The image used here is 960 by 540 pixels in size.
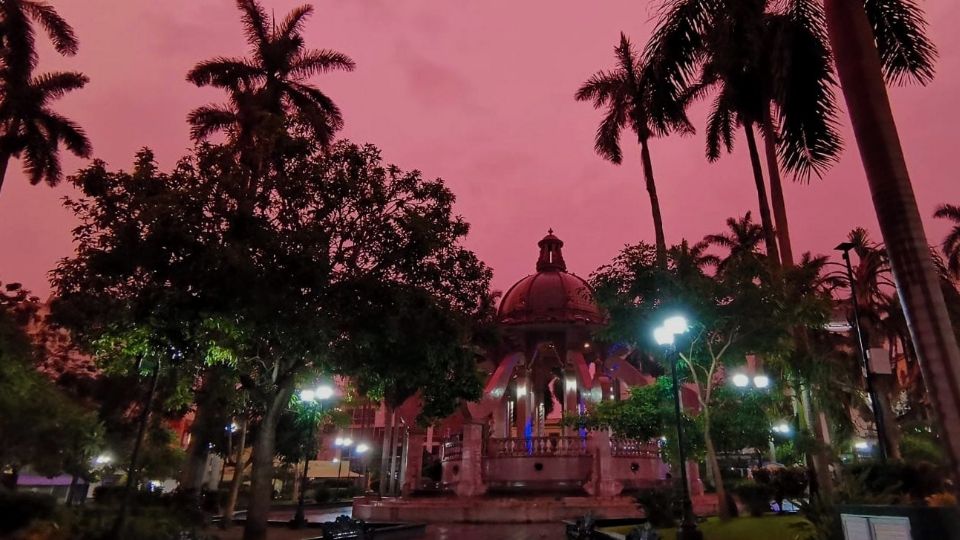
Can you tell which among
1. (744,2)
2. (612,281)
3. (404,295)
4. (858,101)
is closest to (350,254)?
(404,295)

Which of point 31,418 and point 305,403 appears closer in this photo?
point 31,418

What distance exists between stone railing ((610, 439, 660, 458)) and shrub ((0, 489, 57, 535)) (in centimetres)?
2339

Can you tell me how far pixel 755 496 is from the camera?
57.7 ft

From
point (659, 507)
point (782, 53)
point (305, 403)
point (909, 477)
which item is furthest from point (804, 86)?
point (305, 403)

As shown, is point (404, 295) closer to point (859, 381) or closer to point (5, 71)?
point (5, 71)

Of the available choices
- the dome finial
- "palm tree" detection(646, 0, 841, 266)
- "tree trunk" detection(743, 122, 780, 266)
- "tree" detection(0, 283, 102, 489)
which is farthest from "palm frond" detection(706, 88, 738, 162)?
"tree" detection(0, 283, 102, 489)

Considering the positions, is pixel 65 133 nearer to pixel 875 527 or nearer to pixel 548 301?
pixel 548 301

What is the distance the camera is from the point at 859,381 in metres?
36.4

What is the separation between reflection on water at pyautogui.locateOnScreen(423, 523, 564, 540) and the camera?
18.6m

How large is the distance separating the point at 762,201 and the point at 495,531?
15873 mm

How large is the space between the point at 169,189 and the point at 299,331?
480 centimetres

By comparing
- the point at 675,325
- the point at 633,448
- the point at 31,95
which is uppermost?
the point at 31,95

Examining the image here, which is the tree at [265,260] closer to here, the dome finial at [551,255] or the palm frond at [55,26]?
the palm frond at [55,26]

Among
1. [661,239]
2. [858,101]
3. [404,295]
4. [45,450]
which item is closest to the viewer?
[858,101]
